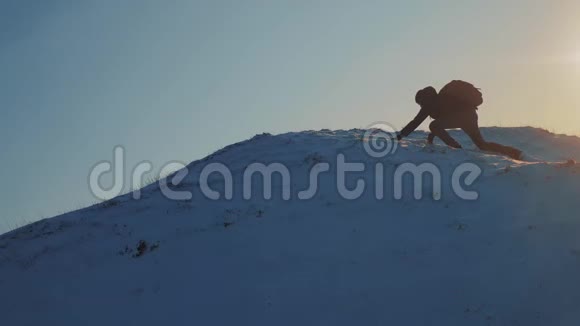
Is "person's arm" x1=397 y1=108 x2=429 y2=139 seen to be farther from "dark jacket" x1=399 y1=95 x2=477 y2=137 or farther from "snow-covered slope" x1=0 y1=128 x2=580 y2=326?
"snow-covered slope" x1=0 y1=128 x2=580 y2=326

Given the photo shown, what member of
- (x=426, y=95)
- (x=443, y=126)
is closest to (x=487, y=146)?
(x=443, y=126)

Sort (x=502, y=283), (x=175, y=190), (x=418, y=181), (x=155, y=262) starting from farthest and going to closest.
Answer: (x=175, y=190)
(x=418, y=181)
(x=155, y=262)
(x=502, y=283)

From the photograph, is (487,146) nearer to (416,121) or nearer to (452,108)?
(452,108)

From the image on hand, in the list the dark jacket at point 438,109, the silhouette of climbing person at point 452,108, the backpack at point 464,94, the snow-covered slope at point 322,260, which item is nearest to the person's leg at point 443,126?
the silhouette of climbing person at point 452,108

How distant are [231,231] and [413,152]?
215 inches

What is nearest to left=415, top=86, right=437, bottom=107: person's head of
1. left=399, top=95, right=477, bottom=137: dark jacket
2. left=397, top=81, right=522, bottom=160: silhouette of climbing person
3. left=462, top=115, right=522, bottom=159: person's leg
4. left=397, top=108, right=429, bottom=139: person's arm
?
left=397, top=81, right=522, bottom=160: silhouette of climbing person

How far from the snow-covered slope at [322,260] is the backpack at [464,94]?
279 cm

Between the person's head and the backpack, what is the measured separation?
0.28 meters

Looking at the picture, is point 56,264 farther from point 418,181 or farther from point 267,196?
point 418,181

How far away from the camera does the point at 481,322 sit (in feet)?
22.0

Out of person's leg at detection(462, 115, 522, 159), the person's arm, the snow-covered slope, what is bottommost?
the snow-covered slope

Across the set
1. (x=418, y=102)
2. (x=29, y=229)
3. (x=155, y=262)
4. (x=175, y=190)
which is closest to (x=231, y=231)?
(x=155, y=262)

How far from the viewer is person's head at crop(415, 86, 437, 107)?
14.2 metres

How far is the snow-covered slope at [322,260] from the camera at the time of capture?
23.5ft
